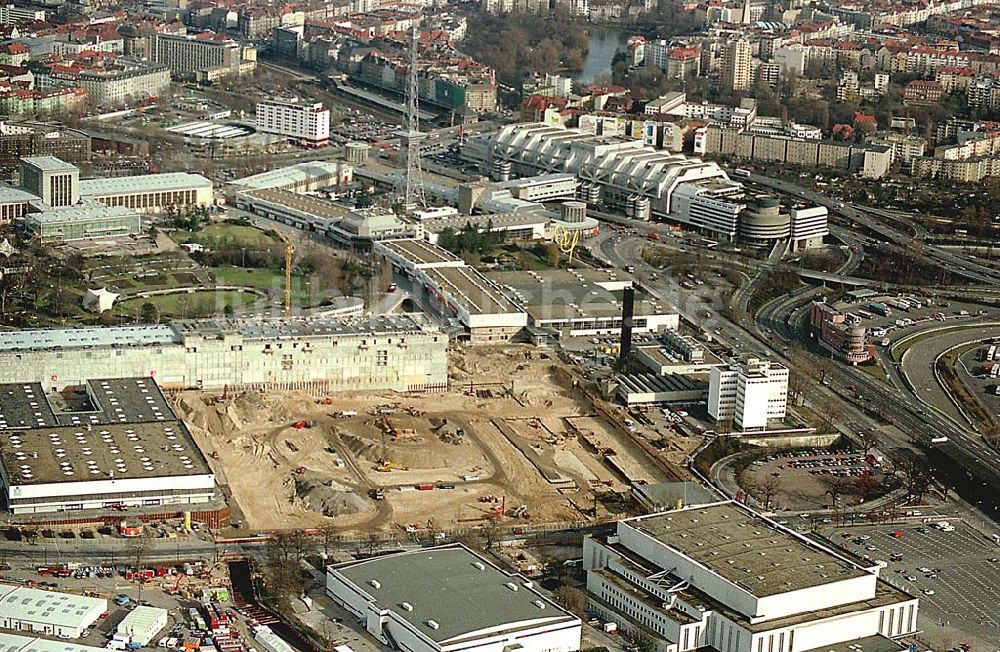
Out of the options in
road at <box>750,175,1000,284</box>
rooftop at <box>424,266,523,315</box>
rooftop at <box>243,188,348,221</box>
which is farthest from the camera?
rooftop at <box>243,188,348,221</box>

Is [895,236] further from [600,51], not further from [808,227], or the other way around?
[600,51]

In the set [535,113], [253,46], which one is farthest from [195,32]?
[535,113]

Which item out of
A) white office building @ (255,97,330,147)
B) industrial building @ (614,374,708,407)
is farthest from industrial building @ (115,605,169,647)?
white office building @ (255,97,330,147)

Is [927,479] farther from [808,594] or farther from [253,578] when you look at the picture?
[253,578]

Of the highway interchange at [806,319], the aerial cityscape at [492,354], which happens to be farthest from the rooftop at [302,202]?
the highway interchange at [806,319]

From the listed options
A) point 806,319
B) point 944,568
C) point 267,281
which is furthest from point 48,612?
point 806,319

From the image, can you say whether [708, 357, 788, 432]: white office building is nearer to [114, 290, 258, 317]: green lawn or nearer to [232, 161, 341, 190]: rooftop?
[114, 290, 258, 317]: green lawn

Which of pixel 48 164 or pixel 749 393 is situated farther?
pixel 48 164
